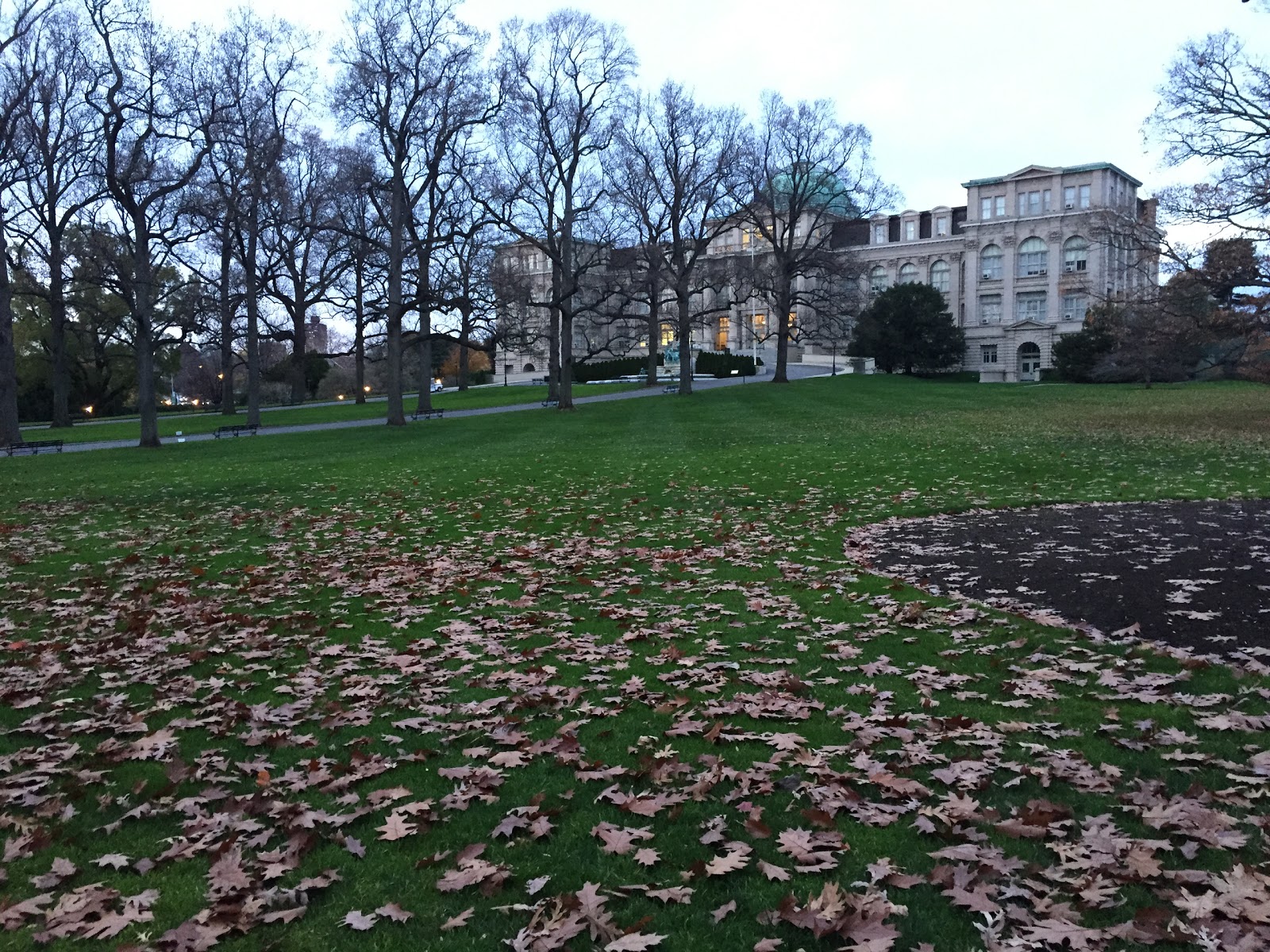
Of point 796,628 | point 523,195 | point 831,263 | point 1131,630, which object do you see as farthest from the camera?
point 831,263

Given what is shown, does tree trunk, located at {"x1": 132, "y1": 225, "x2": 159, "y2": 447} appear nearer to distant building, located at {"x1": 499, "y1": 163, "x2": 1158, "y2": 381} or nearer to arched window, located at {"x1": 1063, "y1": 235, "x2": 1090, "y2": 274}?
distant building, located at {"x1": 499, "y1": 163, "x2": 1158, "y2": 381}

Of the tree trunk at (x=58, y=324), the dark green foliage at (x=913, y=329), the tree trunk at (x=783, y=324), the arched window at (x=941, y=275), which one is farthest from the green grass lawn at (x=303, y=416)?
the arched window at (x=941, y=275)

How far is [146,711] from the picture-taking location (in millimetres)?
6332

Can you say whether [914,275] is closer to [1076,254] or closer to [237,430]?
[1076,254]

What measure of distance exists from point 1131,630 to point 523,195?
36.1 meters

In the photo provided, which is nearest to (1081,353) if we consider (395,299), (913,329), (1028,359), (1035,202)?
(913,329)

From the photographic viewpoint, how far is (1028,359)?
9300 cm

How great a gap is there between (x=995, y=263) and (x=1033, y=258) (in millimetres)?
3695

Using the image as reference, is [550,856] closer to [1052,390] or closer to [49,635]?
[49,635]

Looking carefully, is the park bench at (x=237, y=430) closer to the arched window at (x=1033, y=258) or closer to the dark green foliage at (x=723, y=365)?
the dark green foliage at (x=723, y=365)

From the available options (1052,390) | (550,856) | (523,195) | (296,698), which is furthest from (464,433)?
(1052,390)

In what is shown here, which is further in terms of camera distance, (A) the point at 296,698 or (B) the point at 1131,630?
(B) the point at 1131,630

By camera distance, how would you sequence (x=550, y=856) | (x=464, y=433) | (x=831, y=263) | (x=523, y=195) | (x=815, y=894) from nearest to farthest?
(x=815, y=894), (x=550, y=856), (x=464, y=433), (x=523, y=195), (x=831, y=263)

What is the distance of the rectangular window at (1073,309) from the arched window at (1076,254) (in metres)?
2.92
